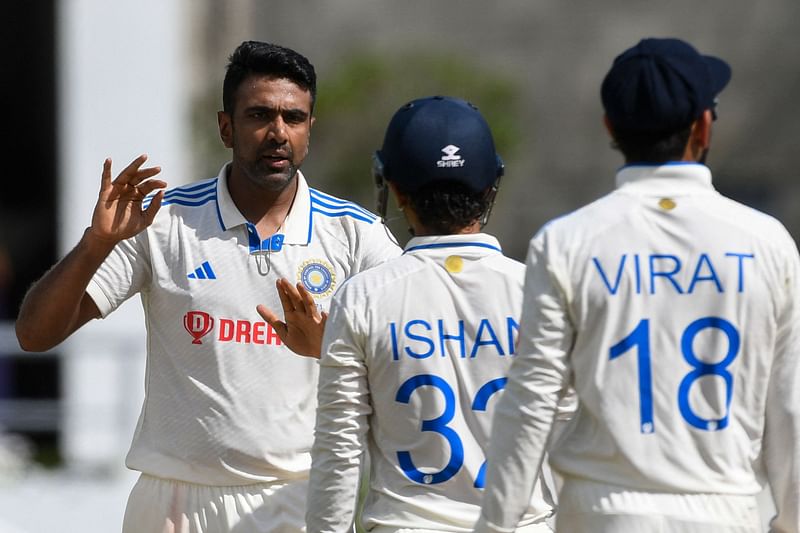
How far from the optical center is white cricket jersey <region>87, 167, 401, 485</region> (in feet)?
14.3

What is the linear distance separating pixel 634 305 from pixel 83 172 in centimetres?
949

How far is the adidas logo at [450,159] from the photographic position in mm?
3609

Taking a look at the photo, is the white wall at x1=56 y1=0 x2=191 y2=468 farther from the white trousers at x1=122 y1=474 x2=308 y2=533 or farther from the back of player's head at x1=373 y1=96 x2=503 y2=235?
the back of player's head at x1=373 y1=96 x2=503 y2=235

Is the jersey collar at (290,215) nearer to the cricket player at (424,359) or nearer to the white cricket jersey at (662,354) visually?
the cricket player at (424,359)

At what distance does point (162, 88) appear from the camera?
12.2 meters

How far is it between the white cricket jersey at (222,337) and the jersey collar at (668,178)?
1306 millimetres

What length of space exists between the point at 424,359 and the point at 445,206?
1.20 ft

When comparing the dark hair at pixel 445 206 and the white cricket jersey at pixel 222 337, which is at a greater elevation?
the dark hair at pixel 445 206

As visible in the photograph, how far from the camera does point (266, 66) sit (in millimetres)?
4492

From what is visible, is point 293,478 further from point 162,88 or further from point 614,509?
point 162,88

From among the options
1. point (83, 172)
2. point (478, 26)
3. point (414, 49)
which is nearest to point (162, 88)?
point (83, 172)

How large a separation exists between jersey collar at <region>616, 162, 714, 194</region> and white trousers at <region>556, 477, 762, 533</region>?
633 millimetres

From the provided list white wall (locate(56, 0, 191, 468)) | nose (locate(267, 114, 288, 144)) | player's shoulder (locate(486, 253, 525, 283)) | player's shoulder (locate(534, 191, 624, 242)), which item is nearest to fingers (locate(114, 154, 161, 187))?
nose (locate(267, 114, 288, 144))

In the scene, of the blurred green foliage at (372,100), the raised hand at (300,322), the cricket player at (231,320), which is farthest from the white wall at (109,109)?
the raised hand at (300,322)
